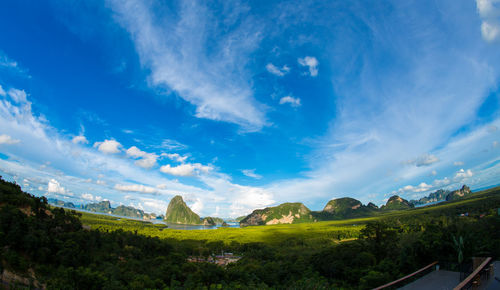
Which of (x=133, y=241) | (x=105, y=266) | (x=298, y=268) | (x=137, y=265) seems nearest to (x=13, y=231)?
(x=105, y=266)

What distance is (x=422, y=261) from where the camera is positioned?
19.2 meters

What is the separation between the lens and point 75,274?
2200 cm

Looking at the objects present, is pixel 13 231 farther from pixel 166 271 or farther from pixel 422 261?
pixel 422 261

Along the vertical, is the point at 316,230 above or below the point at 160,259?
below

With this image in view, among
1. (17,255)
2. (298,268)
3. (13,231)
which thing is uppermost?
(13,231)

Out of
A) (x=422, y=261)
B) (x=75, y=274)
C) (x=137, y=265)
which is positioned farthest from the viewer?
(x=137, y=265)

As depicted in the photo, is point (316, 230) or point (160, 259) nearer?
point (160, 259)

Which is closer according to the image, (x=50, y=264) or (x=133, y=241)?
(x=50, y=264)

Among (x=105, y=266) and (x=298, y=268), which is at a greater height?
(x=105, y=266)

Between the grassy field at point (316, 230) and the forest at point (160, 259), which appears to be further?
the grassy field at point (316, 230)

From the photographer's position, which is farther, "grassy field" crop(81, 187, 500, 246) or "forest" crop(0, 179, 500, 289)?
"grassy field" crop(81, 187, 500, 246)

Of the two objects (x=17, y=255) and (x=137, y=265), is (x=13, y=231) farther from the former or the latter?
(x=137, y=265)

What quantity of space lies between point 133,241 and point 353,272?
1712 inches

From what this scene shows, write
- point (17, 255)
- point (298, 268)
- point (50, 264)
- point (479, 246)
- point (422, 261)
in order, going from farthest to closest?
point (298, 268) < point (50, 264) < point (17, 255) < point (422, 261) < point (479, 246)
